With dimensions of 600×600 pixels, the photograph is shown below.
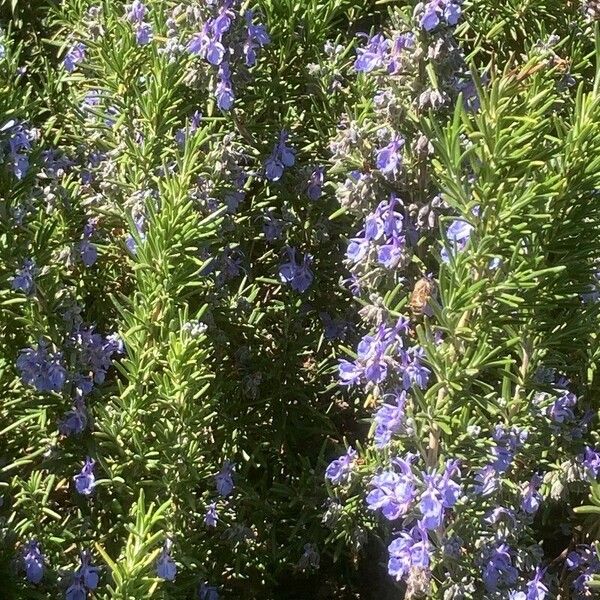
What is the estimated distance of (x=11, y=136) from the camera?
1.73m

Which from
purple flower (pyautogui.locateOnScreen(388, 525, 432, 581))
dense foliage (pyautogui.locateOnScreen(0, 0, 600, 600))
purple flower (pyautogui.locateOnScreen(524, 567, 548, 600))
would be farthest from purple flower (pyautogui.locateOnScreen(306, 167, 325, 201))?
purple flower (pyautogui.locateOnScreen(524, 567, 548, 600))

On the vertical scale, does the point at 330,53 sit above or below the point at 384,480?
above

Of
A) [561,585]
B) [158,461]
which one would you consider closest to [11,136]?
[158,461]

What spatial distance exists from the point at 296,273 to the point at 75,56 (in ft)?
2.66

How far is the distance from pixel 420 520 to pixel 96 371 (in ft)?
2.65

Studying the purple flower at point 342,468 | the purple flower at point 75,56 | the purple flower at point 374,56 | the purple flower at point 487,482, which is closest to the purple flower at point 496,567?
the purple flower at point 487,482

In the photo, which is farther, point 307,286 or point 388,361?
point 307,286

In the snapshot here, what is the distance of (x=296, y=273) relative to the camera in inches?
84.3

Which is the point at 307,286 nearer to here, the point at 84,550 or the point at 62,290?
the point at 62,290

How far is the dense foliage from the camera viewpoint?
149cm

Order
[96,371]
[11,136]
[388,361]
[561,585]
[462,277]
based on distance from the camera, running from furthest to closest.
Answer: [561,585] < [96,371] < [11,136] < [388,361] < [462,277]

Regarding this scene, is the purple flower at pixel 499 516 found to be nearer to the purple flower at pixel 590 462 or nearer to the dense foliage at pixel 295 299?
the dense foliage at pixel 295 299

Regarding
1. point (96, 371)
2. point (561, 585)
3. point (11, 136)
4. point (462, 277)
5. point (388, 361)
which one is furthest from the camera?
point (561, 585)

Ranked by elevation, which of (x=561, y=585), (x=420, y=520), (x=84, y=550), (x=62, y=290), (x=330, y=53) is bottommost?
(x=561, y=585)
